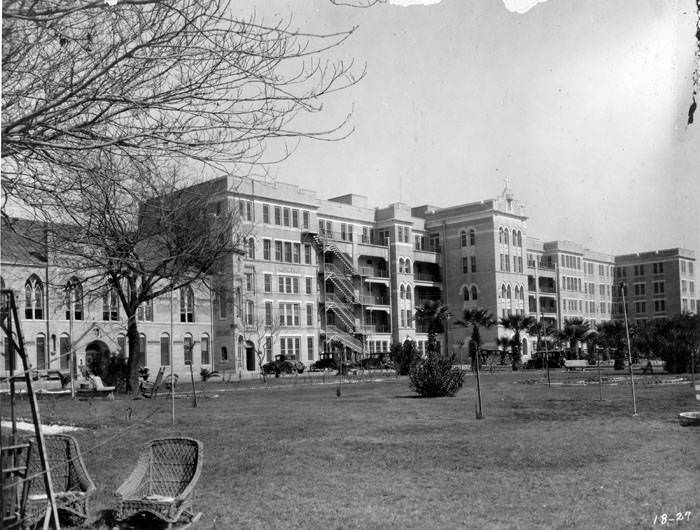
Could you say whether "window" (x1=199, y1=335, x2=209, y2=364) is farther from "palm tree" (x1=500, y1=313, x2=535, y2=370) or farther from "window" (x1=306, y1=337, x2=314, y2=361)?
"palm tree" (x1=500, y1=313, x2=535, y2=370)

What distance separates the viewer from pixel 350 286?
6581 centimetres

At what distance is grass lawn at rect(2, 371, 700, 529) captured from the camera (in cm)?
837

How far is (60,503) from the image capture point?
7598 mm

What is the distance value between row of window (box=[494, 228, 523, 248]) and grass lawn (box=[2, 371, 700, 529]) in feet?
175

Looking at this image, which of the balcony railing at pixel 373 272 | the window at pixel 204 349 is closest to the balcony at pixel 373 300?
the balcony railing at pixel 373 272

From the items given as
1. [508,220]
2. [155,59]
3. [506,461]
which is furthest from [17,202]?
[508,220]

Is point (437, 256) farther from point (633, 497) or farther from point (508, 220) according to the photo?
point (633, 497)

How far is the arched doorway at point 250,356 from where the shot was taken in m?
56.1

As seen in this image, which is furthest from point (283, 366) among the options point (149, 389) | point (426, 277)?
point (426, 277)

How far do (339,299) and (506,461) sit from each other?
53512 millimetres

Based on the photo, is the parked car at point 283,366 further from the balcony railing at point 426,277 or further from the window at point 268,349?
the balcony railing at point 426,277

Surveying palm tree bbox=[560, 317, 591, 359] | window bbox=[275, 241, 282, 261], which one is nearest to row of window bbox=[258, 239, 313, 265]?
window bbox=[275, 241, 282, 261]

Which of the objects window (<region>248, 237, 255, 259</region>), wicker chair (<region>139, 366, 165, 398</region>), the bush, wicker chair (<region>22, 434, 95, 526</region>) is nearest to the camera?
wicker chair (<region>22, 434, 95, 526</region>)

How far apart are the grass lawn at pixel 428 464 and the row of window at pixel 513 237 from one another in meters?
53.4
